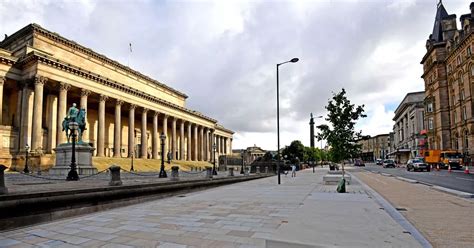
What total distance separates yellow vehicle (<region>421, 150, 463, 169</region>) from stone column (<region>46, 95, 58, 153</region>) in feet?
188

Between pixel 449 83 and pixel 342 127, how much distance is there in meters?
67.2

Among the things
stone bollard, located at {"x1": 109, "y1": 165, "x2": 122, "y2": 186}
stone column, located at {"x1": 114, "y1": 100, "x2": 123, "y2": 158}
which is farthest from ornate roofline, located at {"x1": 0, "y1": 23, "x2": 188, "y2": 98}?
stone bollard, located at {"x1": 109, "y1": 165, "x2": 122, "y2": 186}

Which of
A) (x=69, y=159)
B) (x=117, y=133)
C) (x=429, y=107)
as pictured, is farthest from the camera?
(x=429, y=107)

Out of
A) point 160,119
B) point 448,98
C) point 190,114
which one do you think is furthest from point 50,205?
point 448,98

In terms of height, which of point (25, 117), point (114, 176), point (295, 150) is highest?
point (25, 117)

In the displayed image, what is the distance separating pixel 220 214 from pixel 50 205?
498 cm

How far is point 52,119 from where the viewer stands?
46.3 m

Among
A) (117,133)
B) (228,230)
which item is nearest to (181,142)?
(117,133)

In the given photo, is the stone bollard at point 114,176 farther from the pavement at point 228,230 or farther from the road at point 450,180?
the road at point 450,180

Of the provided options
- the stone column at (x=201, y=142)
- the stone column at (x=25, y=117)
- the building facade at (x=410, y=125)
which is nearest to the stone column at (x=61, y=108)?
the stone column at (x=25, y=117)

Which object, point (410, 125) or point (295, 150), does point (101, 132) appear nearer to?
point (295, 150)

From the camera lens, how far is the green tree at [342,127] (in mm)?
17500

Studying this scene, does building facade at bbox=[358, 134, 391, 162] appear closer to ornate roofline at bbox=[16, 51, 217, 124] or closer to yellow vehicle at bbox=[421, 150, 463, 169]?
yellow vehicle at bbox=[421, 150, 463, 169]

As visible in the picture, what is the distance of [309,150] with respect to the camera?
103m
